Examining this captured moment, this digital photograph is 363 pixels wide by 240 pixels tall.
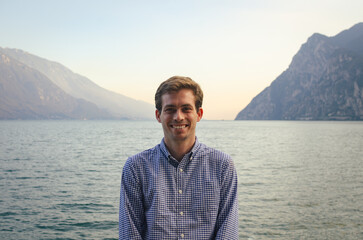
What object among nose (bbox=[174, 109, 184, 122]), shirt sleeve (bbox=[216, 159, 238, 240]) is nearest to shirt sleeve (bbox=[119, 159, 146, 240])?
nose (bbox=[174, 109, 184, 122])

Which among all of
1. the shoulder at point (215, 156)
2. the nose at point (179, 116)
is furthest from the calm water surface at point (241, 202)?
the nose at point (179, 116)

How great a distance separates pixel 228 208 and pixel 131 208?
102cm

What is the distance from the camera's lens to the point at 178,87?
3436 mm

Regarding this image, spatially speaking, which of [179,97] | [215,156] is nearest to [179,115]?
[179,97]

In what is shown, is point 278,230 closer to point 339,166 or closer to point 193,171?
point 193,171

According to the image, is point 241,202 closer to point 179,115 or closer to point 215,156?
point 215,156

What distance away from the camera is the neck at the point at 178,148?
353 centimetres

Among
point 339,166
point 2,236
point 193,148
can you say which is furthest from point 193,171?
point 339,166

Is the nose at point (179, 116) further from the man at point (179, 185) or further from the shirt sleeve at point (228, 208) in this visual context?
the shirt sleeve at point (228, 208)

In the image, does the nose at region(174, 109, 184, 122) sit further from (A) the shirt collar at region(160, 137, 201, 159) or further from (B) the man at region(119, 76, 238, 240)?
(A) the shirt collar at region(160, 137, 201, 159)

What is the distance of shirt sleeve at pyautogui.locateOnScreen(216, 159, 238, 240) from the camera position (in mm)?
3342

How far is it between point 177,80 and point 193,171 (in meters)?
0.98

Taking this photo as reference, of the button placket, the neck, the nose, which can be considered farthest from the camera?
the neck

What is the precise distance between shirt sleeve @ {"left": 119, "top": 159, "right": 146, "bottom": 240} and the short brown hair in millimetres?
860
